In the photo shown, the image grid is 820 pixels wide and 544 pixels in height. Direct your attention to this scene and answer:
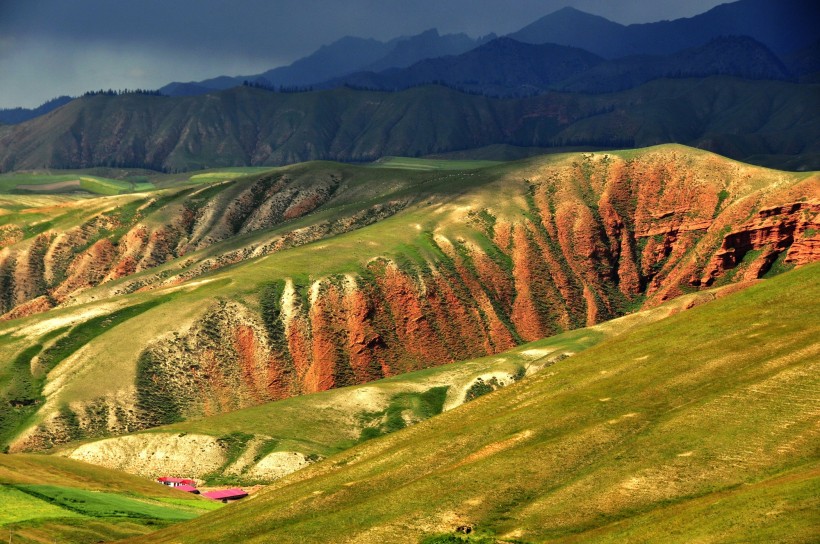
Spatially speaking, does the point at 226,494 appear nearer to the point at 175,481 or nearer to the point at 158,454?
the point at 175,481

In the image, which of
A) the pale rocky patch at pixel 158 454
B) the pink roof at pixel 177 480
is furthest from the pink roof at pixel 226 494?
the pale rocky patch at pixel 158 454

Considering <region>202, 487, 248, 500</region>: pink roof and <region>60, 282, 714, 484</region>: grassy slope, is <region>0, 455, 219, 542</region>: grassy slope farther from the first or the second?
<region>60, 282, 714, 484</region>: grassy slope

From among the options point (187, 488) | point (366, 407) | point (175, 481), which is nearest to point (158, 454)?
point (175, 481)

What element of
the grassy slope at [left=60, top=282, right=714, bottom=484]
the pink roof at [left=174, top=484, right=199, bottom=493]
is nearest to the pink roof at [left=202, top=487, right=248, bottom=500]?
the pink roof at [left=174, top=484, right=199, bottom=493]

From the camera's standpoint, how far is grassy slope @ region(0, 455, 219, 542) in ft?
285

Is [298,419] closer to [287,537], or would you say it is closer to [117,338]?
[117,338]

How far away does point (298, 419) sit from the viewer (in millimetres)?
158125

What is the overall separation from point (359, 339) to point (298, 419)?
3985 centimetres

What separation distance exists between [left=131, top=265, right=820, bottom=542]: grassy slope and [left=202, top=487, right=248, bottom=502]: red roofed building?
25.4m

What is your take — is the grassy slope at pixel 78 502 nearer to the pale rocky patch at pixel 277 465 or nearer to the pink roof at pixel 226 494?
the pink roof at pixel 226 494

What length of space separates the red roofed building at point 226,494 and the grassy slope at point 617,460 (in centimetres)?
2541

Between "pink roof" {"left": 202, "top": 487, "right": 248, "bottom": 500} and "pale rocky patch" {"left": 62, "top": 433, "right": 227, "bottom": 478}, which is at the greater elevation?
"pale rocky patch" {"left": 62, "top": 433, "right": 227, "bottom": 478}

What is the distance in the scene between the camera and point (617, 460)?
246 feet

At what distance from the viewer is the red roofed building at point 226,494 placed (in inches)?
5089
